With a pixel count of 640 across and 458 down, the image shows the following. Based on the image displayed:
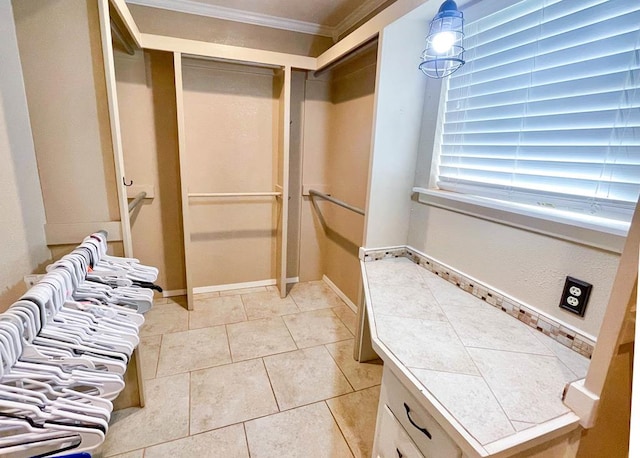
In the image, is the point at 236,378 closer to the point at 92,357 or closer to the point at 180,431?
the point at 180,431

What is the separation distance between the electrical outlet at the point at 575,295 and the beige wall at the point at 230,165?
2.35m

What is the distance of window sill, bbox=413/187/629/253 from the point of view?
3.03ft

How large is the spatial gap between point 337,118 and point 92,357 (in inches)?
98.2

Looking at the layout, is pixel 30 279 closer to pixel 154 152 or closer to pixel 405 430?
pixel 405 430

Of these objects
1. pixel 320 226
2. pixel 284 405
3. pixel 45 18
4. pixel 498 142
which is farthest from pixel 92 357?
pixel 320 226

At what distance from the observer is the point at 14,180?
1146 millimetres

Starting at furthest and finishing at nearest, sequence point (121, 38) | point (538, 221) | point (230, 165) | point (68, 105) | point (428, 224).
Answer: point (230, 165), point (121, 38), point (428, 224), point (68, 105), point (538, 221)

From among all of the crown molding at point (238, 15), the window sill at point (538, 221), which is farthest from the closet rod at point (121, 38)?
the window sill at point (538, 221)

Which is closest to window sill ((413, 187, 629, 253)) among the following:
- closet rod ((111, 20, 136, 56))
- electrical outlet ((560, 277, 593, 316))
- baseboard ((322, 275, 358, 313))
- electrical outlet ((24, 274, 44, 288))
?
electrical outlet ((560, 277, 593, 316))

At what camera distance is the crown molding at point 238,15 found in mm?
2240

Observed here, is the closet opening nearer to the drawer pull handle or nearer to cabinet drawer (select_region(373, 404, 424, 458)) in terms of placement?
cabinet drawer (select_region(373, 404, 424, 458))

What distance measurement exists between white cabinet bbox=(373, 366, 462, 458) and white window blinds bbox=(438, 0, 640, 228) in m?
0.86

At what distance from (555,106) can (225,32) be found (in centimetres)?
240

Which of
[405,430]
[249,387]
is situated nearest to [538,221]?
[405,430]
